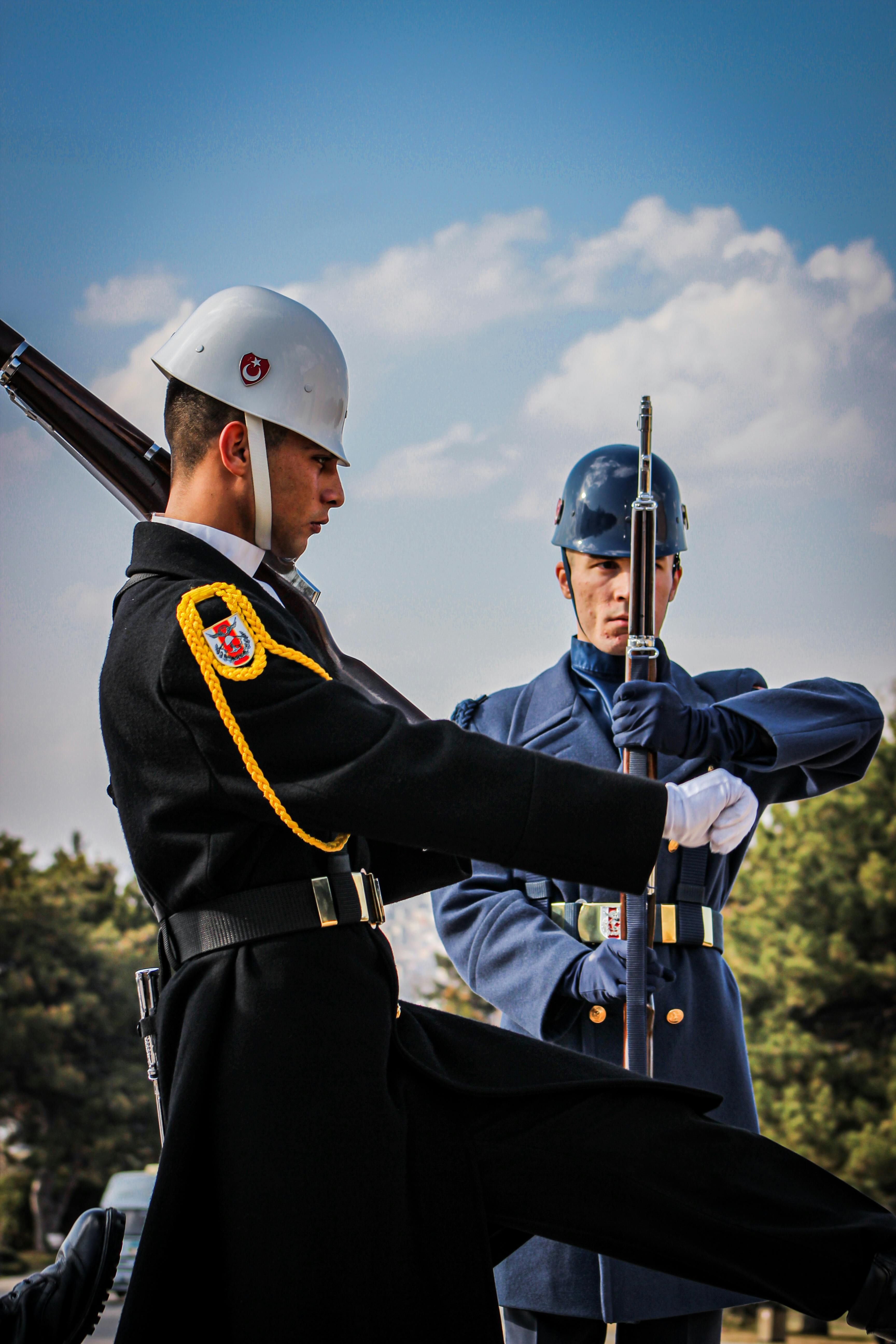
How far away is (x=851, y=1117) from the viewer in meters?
19.7

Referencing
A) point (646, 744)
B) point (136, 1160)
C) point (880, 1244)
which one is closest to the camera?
point (880, 1244)

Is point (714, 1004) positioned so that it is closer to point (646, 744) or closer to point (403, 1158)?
point (646, 744)

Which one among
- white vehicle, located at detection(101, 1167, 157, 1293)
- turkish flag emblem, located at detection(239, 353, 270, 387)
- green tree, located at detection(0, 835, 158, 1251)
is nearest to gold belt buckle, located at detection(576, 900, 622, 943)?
turkish flag emblem, located at detection(239, 353, 270, 387)

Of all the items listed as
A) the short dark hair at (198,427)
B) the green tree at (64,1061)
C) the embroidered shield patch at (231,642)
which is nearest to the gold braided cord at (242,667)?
the embroidered shield patch at (231,642)

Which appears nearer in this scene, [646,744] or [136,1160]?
[646,744]

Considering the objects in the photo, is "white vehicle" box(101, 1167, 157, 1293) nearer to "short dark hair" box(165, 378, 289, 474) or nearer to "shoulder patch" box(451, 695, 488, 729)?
"shoulder patch" box(451, 695, 488, 729)

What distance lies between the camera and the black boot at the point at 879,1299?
301 cm

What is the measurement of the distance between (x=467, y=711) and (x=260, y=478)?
6.27 feet

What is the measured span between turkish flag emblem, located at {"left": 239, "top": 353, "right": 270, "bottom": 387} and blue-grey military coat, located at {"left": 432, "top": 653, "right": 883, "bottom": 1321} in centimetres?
135

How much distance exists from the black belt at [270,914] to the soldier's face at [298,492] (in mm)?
885

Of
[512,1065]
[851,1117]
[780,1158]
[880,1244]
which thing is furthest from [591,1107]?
[851,1117]

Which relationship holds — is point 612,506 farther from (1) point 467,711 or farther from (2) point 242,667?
(2) point 242,667

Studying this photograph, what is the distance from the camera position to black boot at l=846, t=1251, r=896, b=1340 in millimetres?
3008

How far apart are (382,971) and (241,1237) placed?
0.64 meters
